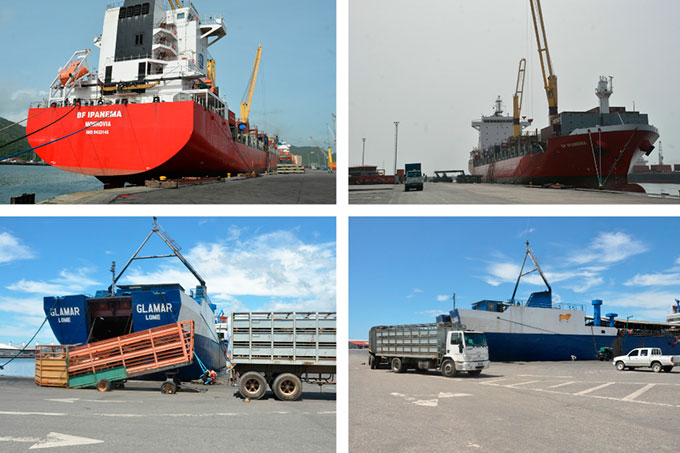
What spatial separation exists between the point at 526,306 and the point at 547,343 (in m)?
2.07

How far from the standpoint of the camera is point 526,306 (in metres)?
21.5

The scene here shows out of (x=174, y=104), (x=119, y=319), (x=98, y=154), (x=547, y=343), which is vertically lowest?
(x=547, y=343)

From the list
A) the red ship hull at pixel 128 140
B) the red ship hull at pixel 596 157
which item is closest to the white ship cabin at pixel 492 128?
the red ship hull at pixel 596 157

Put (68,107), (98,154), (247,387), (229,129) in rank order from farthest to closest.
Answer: (229,129) → (68,107) → (98,154) → (247,387)

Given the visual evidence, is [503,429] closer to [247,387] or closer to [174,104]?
[247,387]

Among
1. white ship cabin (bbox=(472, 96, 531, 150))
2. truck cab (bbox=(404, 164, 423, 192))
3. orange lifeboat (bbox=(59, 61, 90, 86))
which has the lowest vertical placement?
truck cab (bbox=(404, 164, 423, 192))

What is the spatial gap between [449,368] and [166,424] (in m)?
8.78

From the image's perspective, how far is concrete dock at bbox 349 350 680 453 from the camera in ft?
15.3

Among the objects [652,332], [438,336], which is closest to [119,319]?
[438,336]

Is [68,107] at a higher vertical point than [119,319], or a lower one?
higher

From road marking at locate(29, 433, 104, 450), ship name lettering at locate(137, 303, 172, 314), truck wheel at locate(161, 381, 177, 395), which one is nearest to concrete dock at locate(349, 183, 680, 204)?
road marking at locate(29, 433, 104, 450)

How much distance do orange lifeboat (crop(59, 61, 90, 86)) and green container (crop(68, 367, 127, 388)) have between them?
18.3m

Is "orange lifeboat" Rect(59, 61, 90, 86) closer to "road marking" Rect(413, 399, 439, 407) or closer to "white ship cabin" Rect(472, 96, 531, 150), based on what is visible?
"road marking" Rect(413, 399, 439, 407)

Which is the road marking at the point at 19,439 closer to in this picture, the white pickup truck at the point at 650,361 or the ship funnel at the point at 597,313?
the white pickup truck at the point at 650,361
